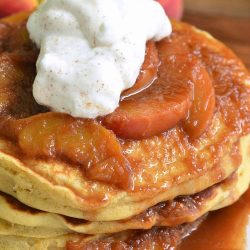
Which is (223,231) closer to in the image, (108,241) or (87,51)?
(108,241)

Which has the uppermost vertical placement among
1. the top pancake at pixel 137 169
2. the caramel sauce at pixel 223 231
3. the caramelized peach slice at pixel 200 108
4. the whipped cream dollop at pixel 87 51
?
the whipped cream dollop at pixel 87 51

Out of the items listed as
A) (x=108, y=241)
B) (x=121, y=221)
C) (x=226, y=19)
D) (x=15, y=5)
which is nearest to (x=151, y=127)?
(x=121, y=221)

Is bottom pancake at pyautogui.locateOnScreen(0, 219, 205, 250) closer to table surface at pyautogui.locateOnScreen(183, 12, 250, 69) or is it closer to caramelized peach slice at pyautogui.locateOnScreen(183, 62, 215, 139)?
caramelized peach slice at pyautogui.locateOnScreen(183, 62, 215, 139)

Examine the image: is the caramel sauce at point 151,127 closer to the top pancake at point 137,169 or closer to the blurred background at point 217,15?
the top pancake at point 137,169

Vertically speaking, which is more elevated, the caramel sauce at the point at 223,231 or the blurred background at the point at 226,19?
the caramel sauce at the point at 223,231

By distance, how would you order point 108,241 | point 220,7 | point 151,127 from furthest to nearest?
point 220,7 < point 108,241 < point 151,127

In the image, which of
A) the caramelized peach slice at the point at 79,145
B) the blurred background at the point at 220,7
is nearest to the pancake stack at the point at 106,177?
the caramelized peach slice at the point at 79,145
